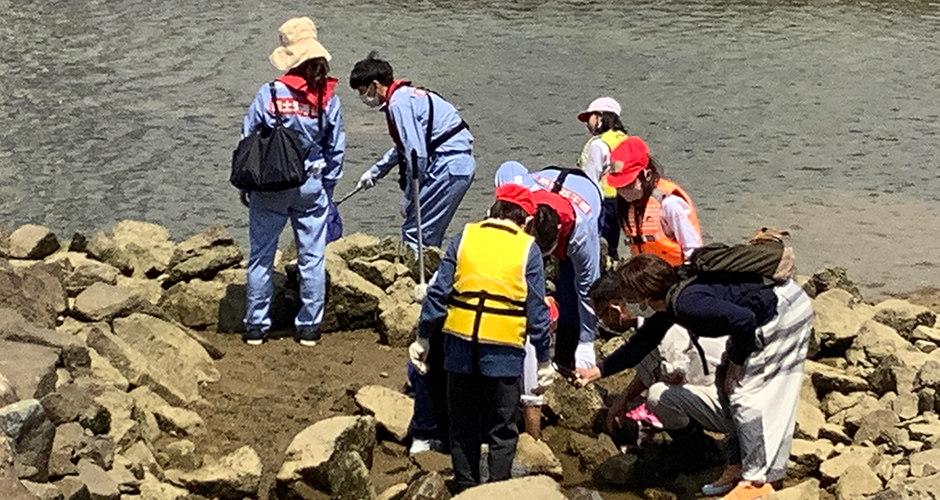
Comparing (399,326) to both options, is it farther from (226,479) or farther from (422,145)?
(226,479)

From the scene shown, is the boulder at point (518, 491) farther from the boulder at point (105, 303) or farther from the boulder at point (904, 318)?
the boulder at point (904, 318)

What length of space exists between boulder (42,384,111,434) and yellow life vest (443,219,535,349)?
1569mm

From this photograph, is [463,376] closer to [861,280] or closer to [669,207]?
[669,207]

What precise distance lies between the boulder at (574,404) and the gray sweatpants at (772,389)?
103cm

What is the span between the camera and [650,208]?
6648 mm

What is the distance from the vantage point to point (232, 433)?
21.1 feet

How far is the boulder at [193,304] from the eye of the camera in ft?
25.9

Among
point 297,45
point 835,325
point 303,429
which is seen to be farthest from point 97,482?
point 835,325

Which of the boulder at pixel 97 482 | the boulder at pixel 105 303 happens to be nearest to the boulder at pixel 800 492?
the boulder at pixel 97 482

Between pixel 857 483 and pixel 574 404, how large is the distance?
1.47 meters

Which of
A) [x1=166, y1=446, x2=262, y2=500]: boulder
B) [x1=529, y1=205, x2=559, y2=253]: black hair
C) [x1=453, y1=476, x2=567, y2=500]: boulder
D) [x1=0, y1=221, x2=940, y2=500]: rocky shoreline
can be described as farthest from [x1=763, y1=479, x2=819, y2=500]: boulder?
[x1=166, y1=446, x2=262, y2=500]: boulder

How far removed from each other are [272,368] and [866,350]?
330 centimetres

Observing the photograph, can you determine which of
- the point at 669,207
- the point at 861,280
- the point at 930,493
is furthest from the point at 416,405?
the point at 861,280

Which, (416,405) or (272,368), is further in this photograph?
(272,368)
